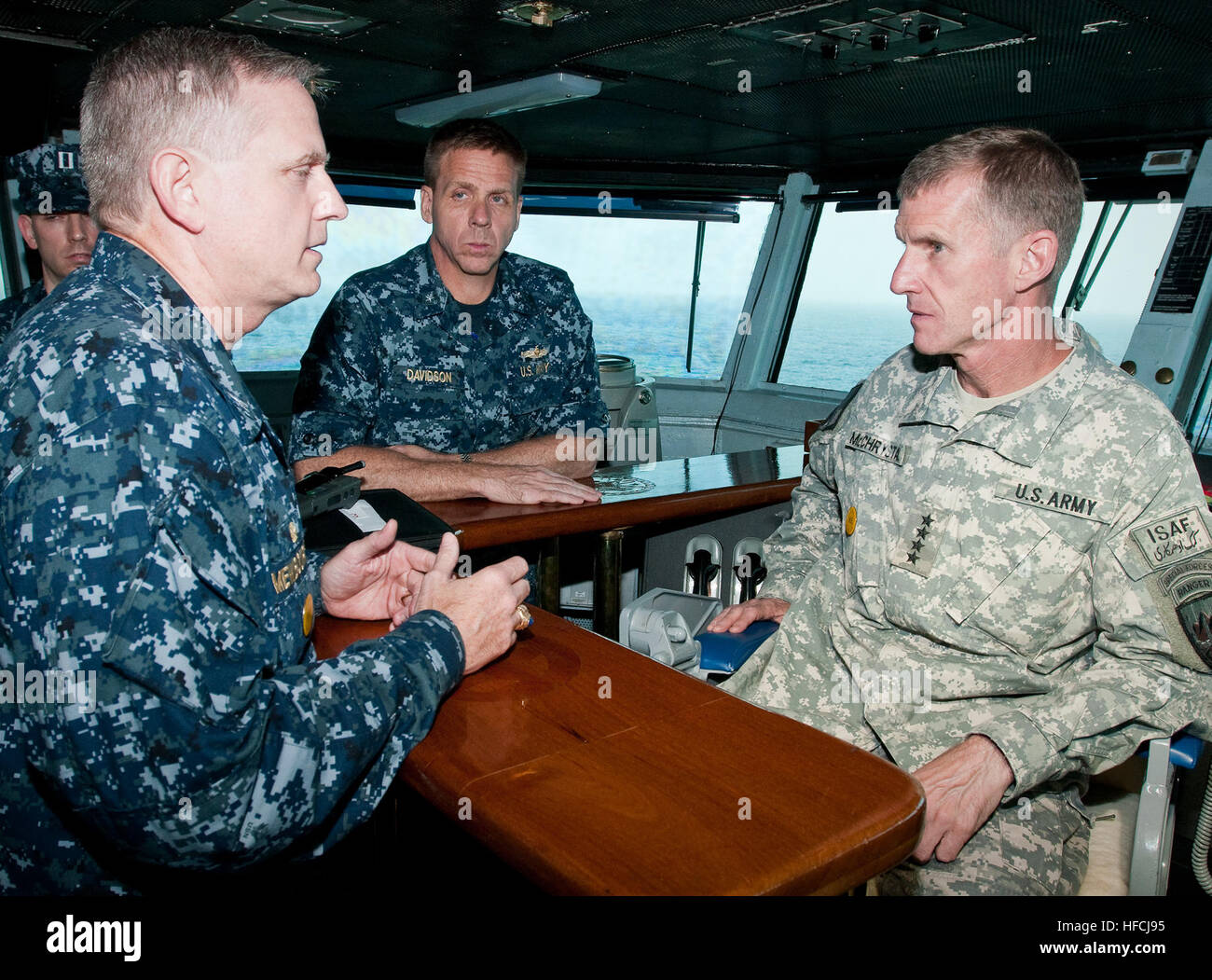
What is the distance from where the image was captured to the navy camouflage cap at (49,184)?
2885mm

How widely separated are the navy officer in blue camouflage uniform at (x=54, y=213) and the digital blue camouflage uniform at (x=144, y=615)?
225 centimetres

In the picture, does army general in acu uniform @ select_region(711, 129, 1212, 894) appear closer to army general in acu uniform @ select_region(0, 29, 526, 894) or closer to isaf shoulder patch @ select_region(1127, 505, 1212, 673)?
isaf shoulder patch @ select_region(1127, 505, 1212, 673)

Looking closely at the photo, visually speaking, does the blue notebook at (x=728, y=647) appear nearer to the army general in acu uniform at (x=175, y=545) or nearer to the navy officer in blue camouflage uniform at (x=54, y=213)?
the army general in acu uniform at (x=175, y=545)

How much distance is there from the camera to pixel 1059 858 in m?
1.54

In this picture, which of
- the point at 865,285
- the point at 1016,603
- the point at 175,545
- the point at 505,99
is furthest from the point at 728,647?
the point at 865,285

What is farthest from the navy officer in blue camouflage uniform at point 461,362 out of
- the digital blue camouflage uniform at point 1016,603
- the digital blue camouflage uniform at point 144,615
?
the digital blue camouflage uniform at point 144,615

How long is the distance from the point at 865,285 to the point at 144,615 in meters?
5.78

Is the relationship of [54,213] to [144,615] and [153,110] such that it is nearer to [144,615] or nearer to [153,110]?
[153,110]

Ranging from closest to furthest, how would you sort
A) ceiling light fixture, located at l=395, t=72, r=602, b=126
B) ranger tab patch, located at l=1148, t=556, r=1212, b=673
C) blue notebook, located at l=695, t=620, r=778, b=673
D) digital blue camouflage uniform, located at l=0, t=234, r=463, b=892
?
digital blue camouflage uniform, located at l=0, t=234, r=463, b=892
ranger tab patch, located at l=1148, t=556, r=1212, b=673
blue notebook, located at l=695, t=620, r=778, b=673
ceiling light fixture, located at l=395, t=72, r=602, b=126

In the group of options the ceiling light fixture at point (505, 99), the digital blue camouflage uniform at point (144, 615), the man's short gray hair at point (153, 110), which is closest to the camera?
the digital blue camouflage uniform at point (144, 615)

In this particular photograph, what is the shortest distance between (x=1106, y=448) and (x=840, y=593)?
604 mm

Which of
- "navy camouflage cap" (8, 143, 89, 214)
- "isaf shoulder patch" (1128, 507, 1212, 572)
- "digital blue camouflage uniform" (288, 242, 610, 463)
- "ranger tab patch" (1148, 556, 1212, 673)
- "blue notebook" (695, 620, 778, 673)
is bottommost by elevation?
"blue notebook" (695, 620, 778, 673)

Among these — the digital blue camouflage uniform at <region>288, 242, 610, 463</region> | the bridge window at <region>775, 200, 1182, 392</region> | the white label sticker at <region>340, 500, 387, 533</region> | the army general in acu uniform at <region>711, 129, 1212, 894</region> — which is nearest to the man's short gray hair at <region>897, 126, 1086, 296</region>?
the army general in acu uniform at <region>711, 129, 1212, 894</region>

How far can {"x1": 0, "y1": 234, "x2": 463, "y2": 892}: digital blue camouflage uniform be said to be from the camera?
2.60ft
